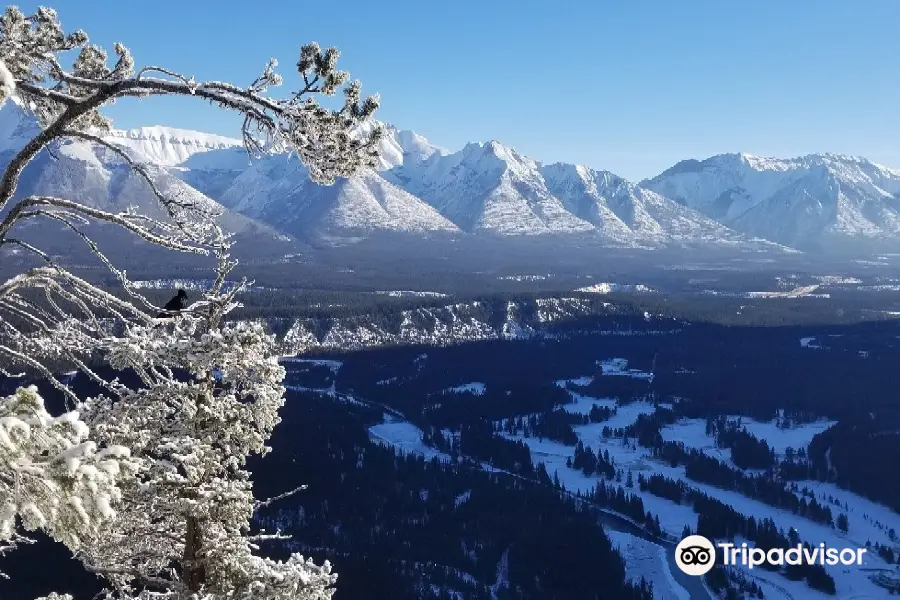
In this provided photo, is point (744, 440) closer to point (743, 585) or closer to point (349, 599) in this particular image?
point (743, 585)

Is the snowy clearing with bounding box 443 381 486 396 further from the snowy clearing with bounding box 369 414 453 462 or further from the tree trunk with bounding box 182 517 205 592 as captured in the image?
the tree trunk with bounding box 182 517 205 592

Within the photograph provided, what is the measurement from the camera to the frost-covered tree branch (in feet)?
24.1

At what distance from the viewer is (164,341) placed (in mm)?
8008

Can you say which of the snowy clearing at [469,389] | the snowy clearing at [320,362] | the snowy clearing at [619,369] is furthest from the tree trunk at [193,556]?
the snowy clearing at [619,369]

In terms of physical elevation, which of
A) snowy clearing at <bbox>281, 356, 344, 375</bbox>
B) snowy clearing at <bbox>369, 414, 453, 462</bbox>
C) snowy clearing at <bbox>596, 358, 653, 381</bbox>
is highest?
snowy clearing at <bbox>281, 356, 344, 375</bbox>

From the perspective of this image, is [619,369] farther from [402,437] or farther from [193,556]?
[193,556]

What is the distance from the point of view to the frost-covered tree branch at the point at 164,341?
24.1ft

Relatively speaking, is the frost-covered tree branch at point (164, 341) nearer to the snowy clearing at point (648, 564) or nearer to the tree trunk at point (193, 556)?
the tree trunk at point (193, 556)

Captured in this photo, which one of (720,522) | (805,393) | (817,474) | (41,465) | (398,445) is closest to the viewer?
(41,465)

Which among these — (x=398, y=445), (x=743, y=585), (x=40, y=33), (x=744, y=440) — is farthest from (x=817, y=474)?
(x=40, y=33)

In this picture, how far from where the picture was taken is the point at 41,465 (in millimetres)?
4426

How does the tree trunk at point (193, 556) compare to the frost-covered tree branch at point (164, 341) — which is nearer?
the frost-covered tree branch at point (164, 341)

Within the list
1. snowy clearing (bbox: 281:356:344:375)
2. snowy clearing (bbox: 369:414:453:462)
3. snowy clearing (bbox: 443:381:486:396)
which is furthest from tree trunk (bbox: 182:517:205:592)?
snowy clearing (bbox: 281:356:344:375)

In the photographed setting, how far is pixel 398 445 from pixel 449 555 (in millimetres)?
43403
